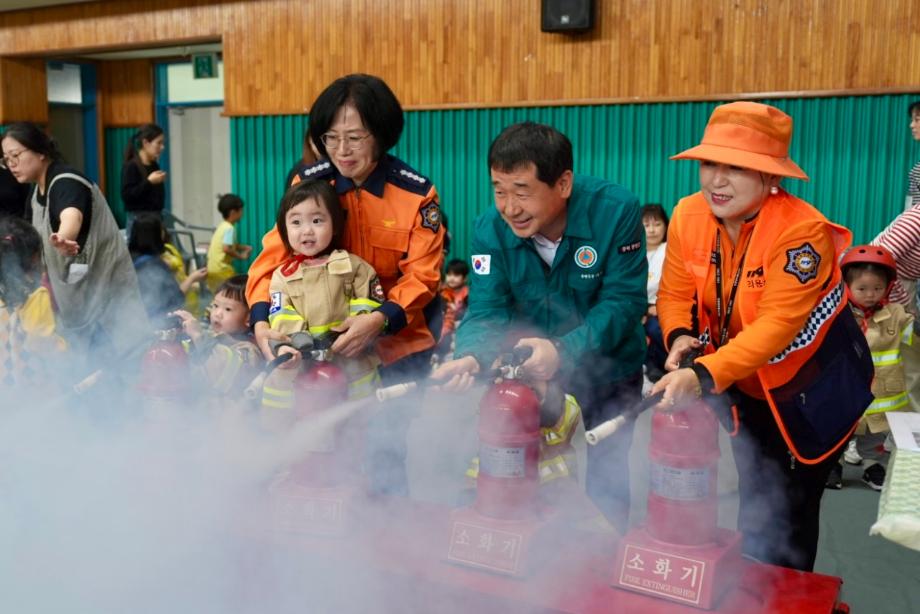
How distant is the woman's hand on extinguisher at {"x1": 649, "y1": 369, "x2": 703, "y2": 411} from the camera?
1.83 m

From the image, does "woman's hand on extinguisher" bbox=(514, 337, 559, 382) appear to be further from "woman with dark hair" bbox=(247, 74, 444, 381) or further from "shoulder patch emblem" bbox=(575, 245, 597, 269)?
"woman with dark hair" bbox=(247, 74, 444, 381)

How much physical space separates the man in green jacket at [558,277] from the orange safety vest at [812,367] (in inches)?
11.0

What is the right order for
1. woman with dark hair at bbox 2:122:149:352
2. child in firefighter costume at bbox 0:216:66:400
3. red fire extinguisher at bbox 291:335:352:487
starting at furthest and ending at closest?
woman with dark hair at bbox 2:122:149:352, child in firefighter costume at bbox 0:216:66:400, red fire extinguisher at bbox 291:335:352:487

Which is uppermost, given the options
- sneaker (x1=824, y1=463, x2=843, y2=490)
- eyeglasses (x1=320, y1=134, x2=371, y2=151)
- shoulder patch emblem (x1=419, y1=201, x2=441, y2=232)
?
eyeglasses (x1=320, y1=134, x2=371, y2=151)

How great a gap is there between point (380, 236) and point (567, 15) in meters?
5.25

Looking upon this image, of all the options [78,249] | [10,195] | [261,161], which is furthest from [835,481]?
[261,161]

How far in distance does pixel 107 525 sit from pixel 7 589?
264mm

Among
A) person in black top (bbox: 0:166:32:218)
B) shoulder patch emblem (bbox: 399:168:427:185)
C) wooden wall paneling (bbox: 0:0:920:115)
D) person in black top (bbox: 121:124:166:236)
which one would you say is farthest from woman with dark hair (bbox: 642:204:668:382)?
person in black top (bbox: 121:124:166:236)

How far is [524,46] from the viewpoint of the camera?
762 cm

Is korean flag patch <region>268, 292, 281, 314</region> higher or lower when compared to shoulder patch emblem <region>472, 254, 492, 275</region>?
lower

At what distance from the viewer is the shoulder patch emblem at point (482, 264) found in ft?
7.89

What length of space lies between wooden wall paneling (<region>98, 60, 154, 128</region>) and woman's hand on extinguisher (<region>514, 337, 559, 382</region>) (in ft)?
37.3

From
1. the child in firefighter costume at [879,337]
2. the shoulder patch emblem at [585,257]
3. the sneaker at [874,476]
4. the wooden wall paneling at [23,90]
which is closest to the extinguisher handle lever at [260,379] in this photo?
the shoulder patch emblem at [585,257]

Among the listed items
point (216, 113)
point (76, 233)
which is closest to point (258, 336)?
point (76, 233)
